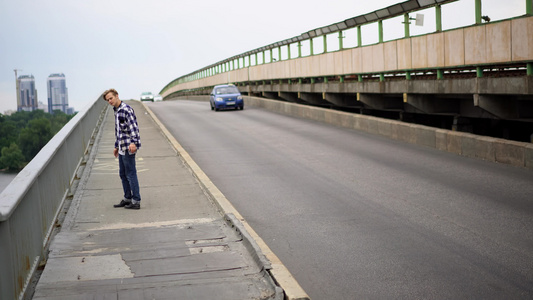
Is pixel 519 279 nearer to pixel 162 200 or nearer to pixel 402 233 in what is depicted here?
pixel 402 233

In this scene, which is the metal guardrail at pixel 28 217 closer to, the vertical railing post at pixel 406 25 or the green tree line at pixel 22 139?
the vertical railing post at pixel 406 25

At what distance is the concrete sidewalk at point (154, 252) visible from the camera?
5867 millimetres

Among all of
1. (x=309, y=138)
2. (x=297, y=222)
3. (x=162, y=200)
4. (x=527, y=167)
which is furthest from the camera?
(x=309, y=138)

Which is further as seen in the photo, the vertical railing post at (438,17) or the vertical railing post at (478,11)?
the vertical railing post at (438,17)

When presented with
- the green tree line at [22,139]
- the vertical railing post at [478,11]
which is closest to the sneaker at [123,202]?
the vertical railing post at [478,11]

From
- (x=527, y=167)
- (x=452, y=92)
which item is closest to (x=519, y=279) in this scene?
(x=527, y=167)

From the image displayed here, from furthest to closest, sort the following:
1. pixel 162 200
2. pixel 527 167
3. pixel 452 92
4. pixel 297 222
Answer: pixel 452 92 → pixel 527 167 → pixel 162 200 → pixel 297 222

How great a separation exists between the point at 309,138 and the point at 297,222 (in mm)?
10899

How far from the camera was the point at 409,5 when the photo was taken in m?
21.1

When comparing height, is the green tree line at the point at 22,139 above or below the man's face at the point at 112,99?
below

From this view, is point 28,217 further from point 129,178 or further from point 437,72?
point 437,72

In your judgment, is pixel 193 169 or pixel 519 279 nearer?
pixel 519 279

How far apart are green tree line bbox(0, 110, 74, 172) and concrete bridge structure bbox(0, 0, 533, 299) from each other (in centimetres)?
8002

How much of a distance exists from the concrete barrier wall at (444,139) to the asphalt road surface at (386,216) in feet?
1.06
